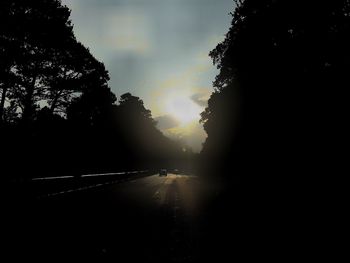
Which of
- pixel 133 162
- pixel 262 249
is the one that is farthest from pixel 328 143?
pixel 133 162

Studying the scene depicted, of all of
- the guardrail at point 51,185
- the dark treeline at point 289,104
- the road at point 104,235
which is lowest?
the road at point 104,235

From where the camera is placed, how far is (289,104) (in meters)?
24.3

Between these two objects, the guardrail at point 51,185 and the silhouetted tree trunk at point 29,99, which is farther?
the silhouetted tree trunk at point 29,99

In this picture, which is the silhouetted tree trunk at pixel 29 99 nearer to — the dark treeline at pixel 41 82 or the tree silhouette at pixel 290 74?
the dark treeline at pixel 41 82

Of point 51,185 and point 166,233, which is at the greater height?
point 51,185

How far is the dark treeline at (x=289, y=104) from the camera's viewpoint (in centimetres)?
1571

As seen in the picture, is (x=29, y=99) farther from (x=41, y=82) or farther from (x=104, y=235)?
(x=104, y=235)

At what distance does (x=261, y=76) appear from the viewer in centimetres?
2725

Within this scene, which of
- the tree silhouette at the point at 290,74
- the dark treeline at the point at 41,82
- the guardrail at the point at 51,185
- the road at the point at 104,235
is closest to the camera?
the road at the point at 104,235

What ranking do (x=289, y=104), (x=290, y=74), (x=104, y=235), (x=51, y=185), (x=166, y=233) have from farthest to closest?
(x=290, y=74)
(x=289, y=104)
(x=51, y=185)
(x=166, y=233)
(x=104, y=235)

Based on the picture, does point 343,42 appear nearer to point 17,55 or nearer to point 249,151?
point 249,151

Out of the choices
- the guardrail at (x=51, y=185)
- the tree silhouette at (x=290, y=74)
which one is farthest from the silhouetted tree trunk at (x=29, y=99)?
the tree silhouette at (x=290, y=74)

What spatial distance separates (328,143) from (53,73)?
20308 mm

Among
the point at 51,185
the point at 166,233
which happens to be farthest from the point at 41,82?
the point at 166,233
